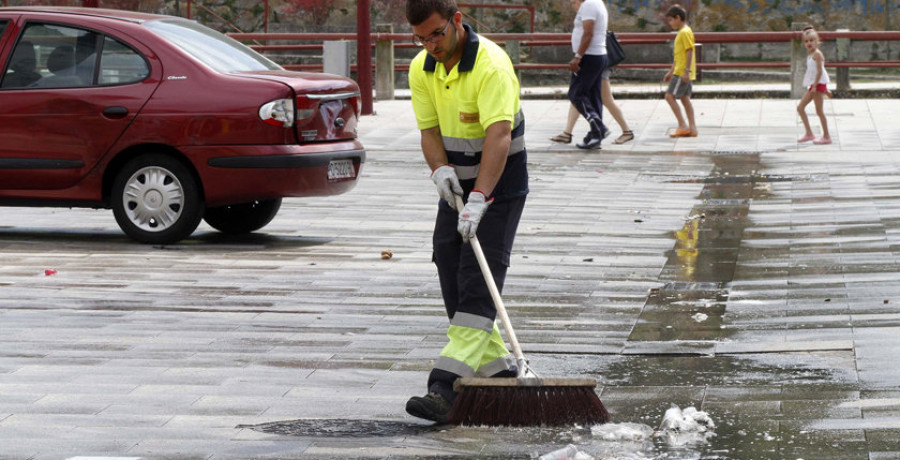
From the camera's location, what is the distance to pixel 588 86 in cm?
1661

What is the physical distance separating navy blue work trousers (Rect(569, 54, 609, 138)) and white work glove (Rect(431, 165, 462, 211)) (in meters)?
10.8

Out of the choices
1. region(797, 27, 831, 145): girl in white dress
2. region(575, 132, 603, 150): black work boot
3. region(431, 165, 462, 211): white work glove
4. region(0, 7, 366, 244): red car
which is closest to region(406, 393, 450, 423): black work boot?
region(431, 165, 462, 211): white work glove

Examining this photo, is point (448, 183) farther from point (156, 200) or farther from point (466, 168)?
point (156, 200)

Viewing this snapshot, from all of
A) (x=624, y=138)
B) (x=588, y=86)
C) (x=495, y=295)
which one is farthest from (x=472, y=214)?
(x=624, y=138)

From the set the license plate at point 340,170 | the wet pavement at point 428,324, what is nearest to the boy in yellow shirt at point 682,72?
the wet pavement at point 428,324

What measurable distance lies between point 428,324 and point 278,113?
3.07 m

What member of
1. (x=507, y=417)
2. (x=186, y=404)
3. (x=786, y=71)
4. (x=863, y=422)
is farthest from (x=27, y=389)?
(x=786, y=71)

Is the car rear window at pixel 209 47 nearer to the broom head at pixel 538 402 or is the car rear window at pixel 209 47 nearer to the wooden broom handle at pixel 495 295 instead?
the wooden broom handle at pixel 495 295

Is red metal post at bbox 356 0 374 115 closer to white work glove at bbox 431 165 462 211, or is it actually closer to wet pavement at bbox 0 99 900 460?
wet pavement at bbox 0 99 900 460

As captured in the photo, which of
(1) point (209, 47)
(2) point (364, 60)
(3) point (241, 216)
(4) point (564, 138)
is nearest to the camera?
(1) point (209, 47)

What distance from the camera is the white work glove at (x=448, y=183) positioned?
5.80 metres

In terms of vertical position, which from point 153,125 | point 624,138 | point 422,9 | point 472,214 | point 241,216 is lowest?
point 624,138

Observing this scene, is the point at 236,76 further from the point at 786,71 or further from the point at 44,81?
the point at 786,71

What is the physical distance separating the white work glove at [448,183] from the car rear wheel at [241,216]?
5.36m
